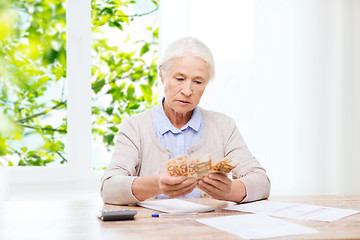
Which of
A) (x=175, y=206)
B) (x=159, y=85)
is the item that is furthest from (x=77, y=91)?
(x=175, y=206)

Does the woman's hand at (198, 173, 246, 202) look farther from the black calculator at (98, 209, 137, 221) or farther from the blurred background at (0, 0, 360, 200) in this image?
the blurred background at (0, 0, 360, 200)

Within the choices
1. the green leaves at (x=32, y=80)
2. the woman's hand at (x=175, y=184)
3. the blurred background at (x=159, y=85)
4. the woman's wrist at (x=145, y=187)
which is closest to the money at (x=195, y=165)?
the woman's hand at (x=175, y=184)

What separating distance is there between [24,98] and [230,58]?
139 centimetres

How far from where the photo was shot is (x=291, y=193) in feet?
9.39

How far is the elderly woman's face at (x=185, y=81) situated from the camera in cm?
185

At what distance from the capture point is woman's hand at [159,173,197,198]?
Result: 134 cm

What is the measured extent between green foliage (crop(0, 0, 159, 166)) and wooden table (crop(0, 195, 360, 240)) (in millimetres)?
1343

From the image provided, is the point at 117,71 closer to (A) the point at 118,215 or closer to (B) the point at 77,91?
(B) the point at 77,91

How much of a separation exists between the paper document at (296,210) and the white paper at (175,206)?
108mm

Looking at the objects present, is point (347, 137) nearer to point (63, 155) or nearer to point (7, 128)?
point (63, 155)

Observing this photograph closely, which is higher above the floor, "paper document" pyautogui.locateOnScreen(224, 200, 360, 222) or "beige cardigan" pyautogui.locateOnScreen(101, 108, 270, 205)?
"beige cardigan" pyautogui.locateOnScreen(101, 108, 270, 205)

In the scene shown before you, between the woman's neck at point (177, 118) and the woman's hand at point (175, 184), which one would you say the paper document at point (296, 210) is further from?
the woman's neck at point (177, 118)

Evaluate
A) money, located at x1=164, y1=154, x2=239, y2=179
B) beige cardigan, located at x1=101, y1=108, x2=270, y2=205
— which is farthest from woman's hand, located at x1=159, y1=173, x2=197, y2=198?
beige cardigan, located at x1=101, y1=108, x2=270, y2=205

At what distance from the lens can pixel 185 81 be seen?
1862 millimetres
